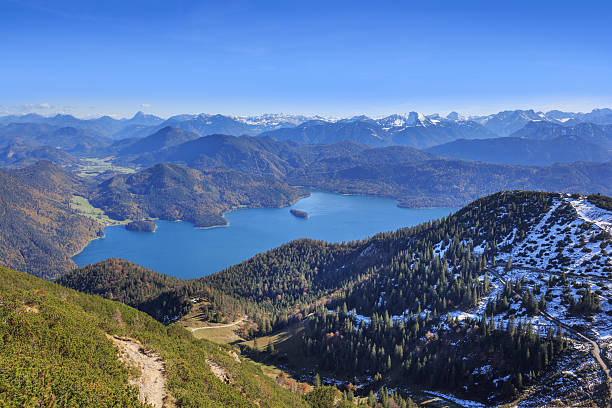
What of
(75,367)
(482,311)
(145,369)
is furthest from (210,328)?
(75,367)

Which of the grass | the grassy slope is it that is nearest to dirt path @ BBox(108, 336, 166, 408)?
the grassy slope

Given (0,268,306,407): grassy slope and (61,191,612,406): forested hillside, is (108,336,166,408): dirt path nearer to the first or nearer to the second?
(0,268,306,407): grassy slope

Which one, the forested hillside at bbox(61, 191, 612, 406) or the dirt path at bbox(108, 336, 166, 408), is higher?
the dirt path at bbox(108, 336, 166, 408)

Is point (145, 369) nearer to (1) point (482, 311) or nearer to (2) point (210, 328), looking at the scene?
(1) point (482, 311)

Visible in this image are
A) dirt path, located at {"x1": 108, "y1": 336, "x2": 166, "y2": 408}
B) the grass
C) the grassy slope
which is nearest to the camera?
the grassy slope

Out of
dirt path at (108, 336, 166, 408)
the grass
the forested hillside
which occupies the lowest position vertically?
the grass

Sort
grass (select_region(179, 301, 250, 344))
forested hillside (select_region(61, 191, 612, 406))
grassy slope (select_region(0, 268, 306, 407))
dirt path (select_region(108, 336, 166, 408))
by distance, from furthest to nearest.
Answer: grass (select_region(179, 301, 250, 344)) → forested hillside (select_region(61, 191, 612, 406)) → dirt path (select_region(108, 336, 166, 408)) → grassy slope (select_region(0, 268, 306, 407))

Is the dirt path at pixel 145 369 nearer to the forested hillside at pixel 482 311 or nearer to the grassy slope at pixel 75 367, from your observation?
the grassy slope at pixel 75 367

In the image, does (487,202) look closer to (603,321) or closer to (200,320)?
(603,321)

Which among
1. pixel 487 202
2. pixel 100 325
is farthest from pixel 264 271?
pixel 100 325
